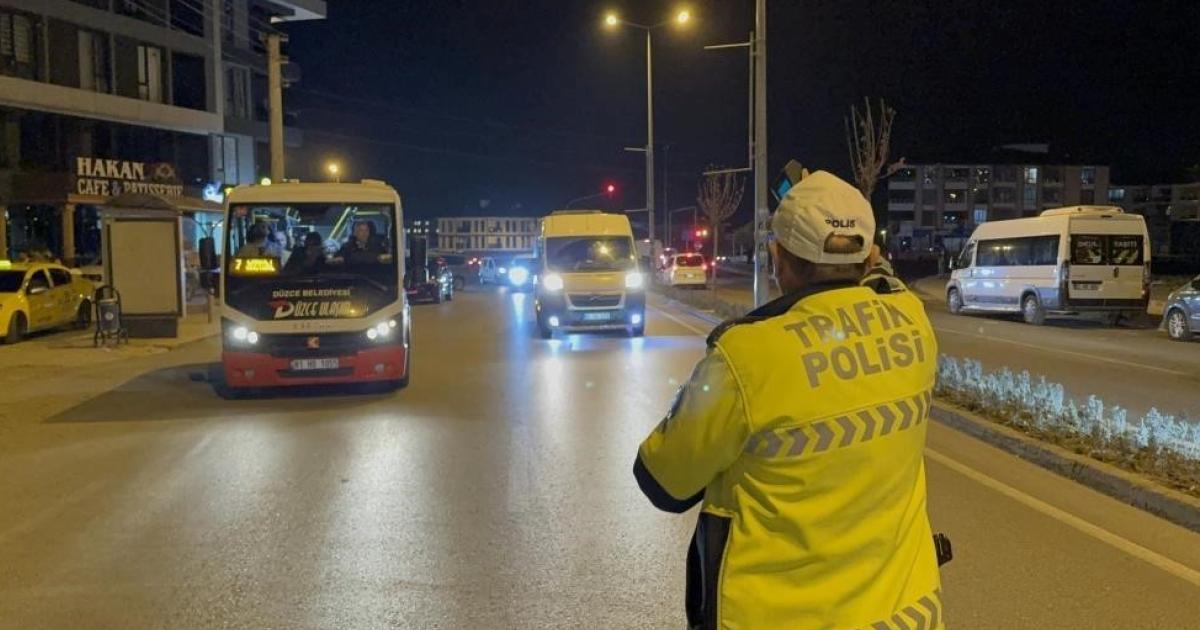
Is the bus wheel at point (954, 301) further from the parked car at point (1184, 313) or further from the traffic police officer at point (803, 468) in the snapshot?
the traffic police officer at point (803, 468)

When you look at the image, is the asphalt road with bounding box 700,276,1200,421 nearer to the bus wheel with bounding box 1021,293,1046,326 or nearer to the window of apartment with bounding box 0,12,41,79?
the bus wheel with bounding box 1021,293,1046,326

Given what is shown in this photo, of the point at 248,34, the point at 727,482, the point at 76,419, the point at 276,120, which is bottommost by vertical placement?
the point at 76,419

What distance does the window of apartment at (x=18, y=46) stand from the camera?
3394 centimetres

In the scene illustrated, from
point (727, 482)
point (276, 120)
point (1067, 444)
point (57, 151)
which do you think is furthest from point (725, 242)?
point (727, 482)

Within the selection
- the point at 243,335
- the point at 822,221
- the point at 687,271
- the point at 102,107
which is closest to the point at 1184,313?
the point at 243,335

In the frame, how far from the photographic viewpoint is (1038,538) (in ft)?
20.7

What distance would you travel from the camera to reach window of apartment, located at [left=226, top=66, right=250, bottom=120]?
46.8m

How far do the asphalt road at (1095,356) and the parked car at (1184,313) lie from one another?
1.06ft

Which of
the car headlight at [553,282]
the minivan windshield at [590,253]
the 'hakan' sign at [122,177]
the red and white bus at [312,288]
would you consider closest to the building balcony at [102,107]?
the 'hakan' sign at [122,177]

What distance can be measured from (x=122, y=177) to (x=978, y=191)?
93.4m

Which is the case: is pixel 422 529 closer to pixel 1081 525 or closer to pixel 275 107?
pixel 1081 525

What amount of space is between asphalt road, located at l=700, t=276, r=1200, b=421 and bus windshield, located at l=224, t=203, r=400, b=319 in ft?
30.0

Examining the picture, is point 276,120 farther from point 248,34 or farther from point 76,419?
point 248,34

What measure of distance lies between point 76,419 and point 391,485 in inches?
231
